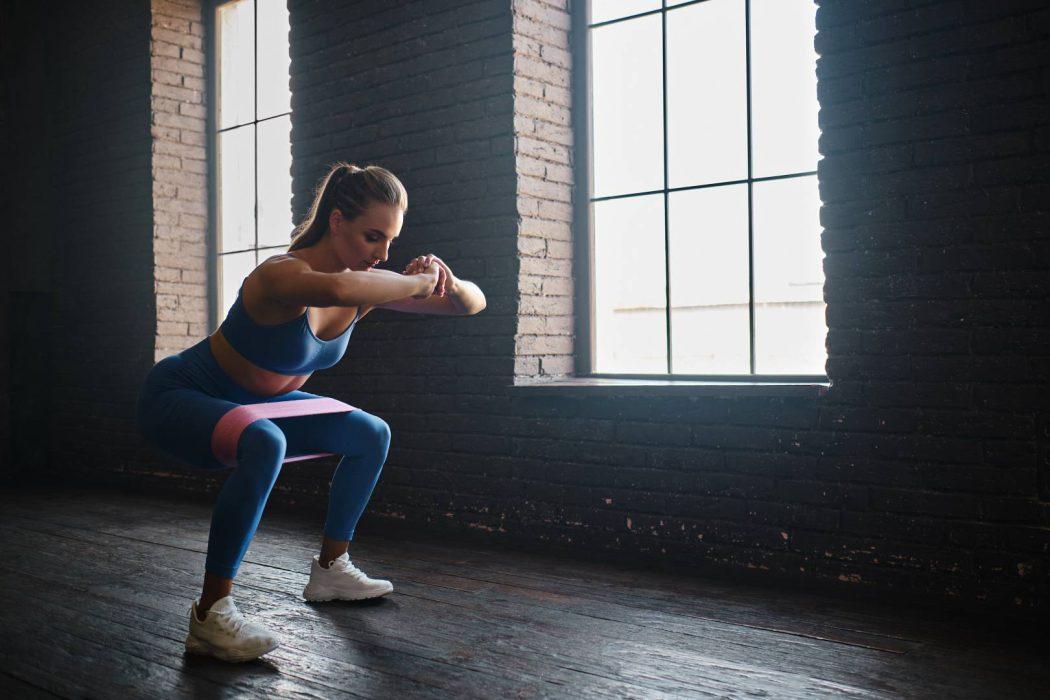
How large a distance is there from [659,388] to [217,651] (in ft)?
5.16

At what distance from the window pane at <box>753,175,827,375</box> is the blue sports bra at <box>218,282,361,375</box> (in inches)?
57.5

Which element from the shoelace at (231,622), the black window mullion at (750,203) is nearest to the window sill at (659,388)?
the black window mullion at (750,203)

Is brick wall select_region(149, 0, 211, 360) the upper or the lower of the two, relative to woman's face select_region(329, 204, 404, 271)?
upper

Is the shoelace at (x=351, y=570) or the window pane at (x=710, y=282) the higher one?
the window pane at (x=710, y=282)

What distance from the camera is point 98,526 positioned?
13.2 ft

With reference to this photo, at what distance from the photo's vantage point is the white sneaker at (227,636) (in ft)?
7.34

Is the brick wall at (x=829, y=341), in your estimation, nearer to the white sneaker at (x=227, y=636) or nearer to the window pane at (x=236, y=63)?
the window pane at (x=236, y=63)

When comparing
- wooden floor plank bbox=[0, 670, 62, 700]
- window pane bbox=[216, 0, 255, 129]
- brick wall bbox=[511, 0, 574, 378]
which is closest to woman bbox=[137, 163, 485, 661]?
wooden floor plank bbox=[0, 670, 62, 700]

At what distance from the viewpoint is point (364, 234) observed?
2.51 meters

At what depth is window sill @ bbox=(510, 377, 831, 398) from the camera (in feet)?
9.55

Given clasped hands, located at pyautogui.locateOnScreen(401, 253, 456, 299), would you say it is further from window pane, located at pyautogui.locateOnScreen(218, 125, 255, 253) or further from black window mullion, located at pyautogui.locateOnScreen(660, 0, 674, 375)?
window pane, located at pyautogui.locateOnScreen(218, 125, 255, 253)

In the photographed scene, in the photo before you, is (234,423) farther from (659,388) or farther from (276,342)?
(659,388)

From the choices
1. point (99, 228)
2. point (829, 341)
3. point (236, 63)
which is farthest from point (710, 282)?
point (99, 228)

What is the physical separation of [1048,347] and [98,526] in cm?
349
